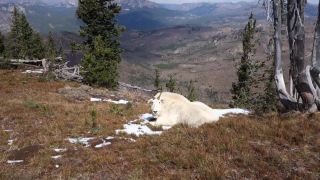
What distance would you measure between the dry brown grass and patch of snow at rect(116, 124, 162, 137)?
1.30ft

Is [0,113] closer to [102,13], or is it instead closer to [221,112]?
[221,112]

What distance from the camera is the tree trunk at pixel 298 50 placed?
12780 mm

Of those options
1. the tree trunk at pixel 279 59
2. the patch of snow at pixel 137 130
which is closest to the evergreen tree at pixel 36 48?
the patch of snow at pixel 137 130

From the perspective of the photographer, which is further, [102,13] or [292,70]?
[102,13]

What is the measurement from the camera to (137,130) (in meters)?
14.1

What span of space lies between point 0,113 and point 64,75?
19.8 m

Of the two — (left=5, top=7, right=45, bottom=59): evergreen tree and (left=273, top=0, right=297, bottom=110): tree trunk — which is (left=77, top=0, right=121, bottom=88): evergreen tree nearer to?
(left=273, top=0, right=297, bottom=110): tree trunk

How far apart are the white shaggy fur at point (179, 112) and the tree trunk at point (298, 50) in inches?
126

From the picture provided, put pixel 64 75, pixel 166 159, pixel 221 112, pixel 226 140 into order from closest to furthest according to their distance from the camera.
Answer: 1. pixel 166 159
2. pixel 226 140
3. pixel 221 112
4. pixel 64 75

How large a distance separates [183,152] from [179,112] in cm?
473

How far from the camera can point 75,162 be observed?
10328 mm

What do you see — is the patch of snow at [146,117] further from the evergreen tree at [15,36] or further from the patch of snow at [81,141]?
the evergreen tree at [15,36]

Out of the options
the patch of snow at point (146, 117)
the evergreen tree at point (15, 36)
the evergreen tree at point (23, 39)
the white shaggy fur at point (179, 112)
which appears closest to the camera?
the white shaggy fur at point (179, 112)

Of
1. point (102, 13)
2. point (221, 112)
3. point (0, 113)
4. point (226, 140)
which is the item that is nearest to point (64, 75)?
point (102, 13)
